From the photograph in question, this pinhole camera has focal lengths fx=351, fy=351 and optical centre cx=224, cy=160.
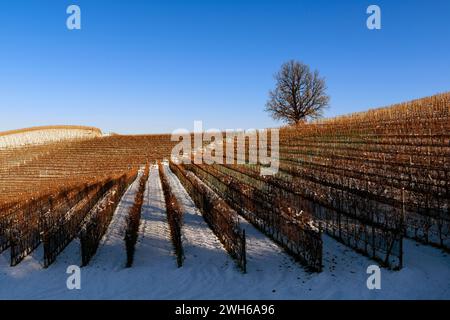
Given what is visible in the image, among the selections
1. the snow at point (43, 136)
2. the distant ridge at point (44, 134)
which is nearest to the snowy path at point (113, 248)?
the snow at point (43, 136)

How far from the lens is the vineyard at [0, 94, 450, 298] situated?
802cm

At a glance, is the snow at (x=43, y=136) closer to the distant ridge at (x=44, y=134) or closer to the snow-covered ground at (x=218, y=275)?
the distant ridge at (x=44, y=134)

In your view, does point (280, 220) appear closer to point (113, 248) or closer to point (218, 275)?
point (218, 275)

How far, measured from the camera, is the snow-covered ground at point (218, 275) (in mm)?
6688

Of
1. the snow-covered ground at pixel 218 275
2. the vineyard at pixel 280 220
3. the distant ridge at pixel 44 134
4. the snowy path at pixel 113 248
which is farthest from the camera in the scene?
the distant ridge at pixel 44 134

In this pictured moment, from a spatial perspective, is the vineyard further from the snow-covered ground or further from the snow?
the snow

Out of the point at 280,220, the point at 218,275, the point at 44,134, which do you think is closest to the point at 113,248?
the point at 218,275

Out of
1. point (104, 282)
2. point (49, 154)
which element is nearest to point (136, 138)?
point (49, 154)

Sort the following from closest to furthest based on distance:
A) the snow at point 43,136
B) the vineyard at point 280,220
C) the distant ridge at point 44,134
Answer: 1. the vineyard at point 280,220
2. the snow at point 43,136
3. the distant ridge at point 44,134

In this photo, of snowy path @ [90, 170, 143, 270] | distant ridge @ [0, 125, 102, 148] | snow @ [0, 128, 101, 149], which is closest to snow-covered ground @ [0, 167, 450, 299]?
snowy path @ [90, 170, 143, 270]

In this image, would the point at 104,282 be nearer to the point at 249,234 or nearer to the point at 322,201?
the point at 249,234

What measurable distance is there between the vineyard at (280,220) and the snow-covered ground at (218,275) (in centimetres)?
6

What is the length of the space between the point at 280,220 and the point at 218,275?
2901 millimetres

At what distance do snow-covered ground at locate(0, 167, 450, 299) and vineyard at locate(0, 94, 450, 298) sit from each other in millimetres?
56
